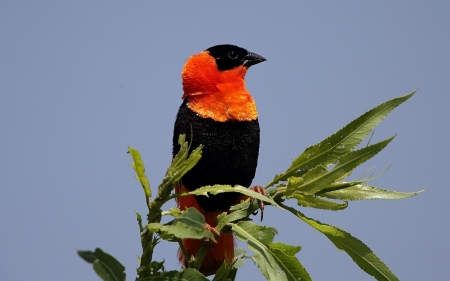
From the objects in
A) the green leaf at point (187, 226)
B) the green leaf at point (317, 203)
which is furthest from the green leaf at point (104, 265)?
the green leaf at point (317, 203)

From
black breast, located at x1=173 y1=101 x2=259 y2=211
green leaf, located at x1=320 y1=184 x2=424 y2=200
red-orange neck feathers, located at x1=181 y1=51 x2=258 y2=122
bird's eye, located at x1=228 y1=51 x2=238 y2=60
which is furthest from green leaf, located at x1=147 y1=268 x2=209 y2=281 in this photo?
bird's eye, located at x1=228 y1=51 x2=238 y2=60

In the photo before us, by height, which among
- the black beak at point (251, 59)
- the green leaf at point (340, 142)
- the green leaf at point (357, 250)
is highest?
the black beak at point (251, 59)

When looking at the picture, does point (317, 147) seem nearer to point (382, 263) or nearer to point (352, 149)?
point (352, 149)

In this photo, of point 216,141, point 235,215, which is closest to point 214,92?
point 216,141

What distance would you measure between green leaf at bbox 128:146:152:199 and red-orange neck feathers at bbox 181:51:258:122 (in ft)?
4.56

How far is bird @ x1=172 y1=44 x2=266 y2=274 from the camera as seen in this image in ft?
12.4

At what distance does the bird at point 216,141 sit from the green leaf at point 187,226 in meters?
1.35

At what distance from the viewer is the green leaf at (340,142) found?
2.66 metres

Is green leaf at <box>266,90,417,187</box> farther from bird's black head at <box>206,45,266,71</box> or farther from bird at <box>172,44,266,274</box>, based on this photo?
bird's black head at <box>206,45,266,71</box>

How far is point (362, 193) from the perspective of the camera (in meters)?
2.79

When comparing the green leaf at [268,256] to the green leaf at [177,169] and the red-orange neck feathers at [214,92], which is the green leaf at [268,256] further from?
the red-orange neck feathers at [214,92]

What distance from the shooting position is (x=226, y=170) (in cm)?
381

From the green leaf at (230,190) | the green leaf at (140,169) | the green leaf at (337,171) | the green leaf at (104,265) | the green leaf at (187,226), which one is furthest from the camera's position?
the green leaf at (337,171)

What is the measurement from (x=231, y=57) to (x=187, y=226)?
2.28 metres
